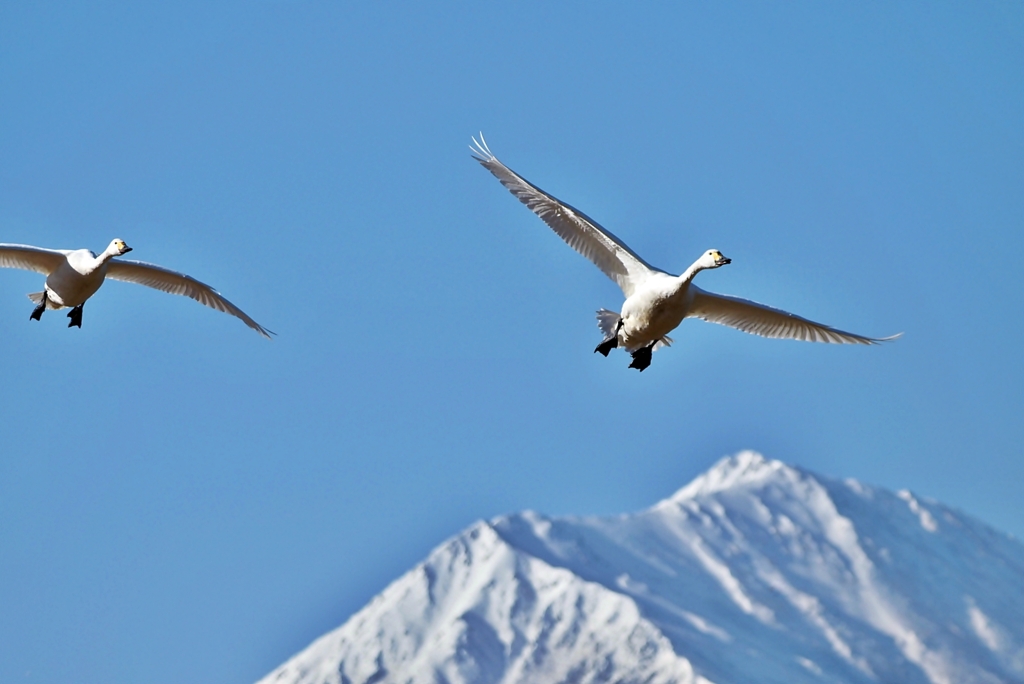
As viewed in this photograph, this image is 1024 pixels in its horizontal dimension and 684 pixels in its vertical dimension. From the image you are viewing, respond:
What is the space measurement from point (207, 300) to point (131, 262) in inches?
86.7

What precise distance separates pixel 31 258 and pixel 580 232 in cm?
1361

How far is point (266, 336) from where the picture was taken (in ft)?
137

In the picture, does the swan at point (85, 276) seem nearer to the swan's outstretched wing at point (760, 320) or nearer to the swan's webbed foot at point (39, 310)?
the swan's webbed foot at point (39, 310)

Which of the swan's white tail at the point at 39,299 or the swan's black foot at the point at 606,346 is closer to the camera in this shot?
the swan's black foot at the point at 606,346

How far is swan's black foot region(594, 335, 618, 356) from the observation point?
37938 millimetres

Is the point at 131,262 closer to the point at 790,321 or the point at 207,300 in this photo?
the point at 207,300

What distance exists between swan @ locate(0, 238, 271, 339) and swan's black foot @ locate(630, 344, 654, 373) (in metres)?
9.44

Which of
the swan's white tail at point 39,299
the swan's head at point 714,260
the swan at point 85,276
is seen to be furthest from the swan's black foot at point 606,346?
the swan's white tail at point 39,299

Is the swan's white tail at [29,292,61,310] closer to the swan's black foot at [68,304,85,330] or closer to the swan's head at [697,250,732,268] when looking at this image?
the swan's black foot at [68,304,85,330]

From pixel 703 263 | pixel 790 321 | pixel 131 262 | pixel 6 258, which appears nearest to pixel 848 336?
pixel 790 321

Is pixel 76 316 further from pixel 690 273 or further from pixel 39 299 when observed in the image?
pixel 690 273

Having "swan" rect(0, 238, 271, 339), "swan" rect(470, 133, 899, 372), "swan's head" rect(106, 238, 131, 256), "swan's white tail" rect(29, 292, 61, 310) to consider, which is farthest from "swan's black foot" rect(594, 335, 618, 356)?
"swan's white tail" rect(29, 292, 61, 310)

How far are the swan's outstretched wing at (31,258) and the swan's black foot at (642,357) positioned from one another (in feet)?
45.5

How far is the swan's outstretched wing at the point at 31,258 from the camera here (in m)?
41.2
